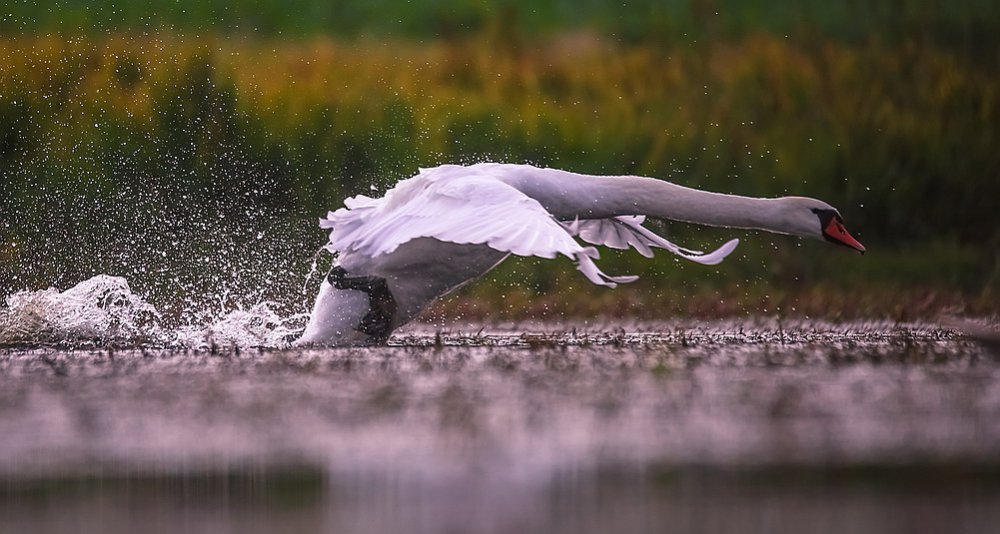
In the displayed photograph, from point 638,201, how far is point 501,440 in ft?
11.6

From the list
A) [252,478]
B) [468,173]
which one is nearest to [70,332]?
[468,173]

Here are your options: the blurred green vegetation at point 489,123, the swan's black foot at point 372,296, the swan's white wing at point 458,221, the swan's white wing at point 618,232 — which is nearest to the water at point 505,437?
the swan's black foot at point 372,296

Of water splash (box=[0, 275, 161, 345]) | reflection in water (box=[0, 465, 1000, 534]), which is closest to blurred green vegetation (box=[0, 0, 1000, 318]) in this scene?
water splash (box=[0, 275, 161, 345])

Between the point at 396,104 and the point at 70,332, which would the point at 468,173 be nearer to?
the point at 70,332

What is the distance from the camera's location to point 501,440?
5309 millimetres

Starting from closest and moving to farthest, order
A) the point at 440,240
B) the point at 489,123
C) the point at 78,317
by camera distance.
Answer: the point at 440,240 → the point at 78,317 → the point at 489,123

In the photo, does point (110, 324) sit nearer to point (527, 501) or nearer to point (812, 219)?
point (812, 219)

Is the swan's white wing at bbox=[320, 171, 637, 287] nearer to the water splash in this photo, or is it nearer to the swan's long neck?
the swan's long neck

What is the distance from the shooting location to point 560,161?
1366cm

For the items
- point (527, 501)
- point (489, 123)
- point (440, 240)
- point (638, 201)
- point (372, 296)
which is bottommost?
point (527, 501)

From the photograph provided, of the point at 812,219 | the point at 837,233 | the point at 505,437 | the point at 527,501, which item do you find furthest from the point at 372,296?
the point at 527,501

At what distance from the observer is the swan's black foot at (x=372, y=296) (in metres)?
8.56

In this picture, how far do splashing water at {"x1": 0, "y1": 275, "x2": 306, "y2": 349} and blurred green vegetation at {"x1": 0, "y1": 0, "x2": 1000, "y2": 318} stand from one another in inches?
60.9

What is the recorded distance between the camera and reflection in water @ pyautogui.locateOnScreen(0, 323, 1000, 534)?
4402 millimetres
